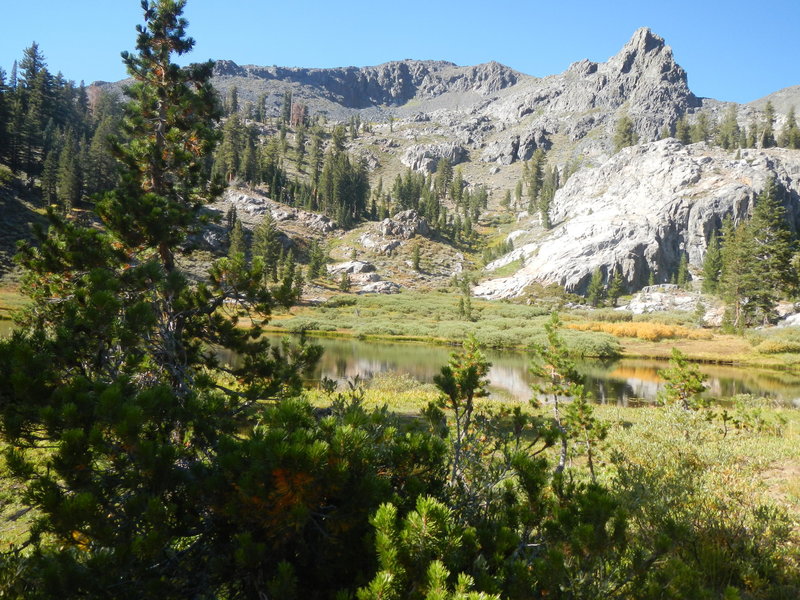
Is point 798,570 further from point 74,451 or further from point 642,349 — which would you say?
point 642,349

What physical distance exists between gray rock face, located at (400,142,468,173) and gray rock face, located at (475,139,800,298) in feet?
284

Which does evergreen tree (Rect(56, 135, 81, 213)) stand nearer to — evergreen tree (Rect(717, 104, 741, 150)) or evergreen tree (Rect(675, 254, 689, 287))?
evergreen tree (Rect(675, 254, 689, 287))

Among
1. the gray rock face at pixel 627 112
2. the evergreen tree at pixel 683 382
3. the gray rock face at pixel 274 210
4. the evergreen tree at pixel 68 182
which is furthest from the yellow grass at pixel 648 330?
the gray rock face at pixel 627 112

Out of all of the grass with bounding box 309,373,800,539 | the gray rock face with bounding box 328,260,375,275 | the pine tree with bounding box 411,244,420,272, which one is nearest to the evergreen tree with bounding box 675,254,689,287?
the pine tree with bounding box 411,244,420,272

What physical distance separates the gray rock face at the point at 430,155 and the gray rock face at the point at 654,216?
8668 cm

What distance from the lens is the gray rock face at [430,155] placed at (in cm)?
17725

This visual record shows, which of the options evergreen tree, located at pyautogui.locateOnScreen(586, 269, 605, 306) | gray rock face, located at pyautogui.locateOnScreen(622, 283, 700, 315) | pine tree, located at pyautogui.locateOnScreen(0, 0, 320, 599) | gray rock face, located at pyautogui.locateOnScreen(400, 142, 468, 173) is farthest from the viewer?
gray rock face, located at pyautogui.locateOnScreen(400, 142, 468, 173)

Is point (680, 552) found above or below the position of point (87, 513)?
below

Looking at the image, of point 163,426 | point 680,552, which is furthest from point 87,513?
point 680,552

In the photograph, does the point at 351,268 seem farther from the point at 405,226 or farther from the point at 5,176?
the point at 5,176

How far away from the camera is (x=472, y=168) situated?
182 metres

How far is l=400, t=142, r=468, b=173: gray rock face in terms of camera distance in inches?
6978

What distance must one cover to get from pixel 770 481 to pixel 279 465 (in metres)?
10.9

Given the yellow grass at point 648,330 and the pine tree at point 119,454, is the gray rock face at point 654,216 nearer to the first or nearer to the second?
the yellow grass at point 648,330
